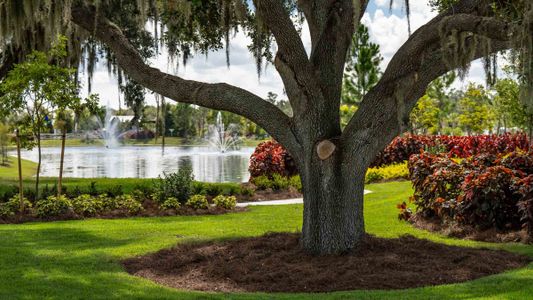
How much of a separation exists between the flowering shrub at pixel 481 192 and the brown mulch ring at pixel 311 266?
144cm

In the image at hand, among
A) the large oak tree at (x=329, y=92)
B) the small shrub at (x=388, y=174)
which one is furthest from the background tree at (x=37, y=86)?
the small shrub at (x=388, y=174)

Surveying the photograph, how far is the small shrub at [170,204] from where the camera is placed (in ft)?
40.3

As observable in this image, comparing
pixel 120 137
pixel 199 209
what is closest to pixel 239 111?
pixel 199 209

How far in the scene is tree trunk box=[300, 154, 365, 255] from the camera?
679 cm

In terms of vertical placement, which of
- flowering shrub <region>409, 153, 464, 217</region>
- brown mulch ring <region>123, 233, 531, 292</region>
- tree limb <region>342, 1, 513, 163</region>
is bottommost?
brown mulch ring <region>123, 233, 531, 292</region>

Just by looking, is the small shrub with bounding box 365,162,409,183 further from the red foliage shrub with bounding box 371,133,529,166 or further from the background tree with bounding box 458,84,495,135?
the background tree with bounding box 458,84,495,135

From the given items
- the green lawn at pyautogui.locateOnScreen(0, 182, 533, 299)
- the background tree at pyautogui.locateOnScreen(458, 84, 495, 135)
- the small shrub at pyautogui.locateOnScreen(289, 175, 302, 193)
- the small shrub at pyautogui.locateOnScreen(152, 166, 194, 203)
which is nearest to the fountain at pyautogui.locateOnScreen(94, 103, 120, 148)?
the background tree at pyautogui.locateOnScreen(458, 84, 495, 135)

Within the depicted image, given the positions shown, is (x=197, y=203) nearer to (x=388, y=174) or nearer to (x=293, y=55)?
(x=293, y=55)

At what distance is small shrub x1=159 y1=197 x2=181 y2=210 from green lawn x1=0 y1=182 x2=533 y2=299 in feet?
3.05

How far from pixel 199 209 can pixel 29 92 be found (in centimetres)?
408

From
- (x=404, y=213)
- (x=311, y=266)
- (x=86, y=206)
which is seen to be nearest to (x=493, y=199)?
(x=404, y=213)

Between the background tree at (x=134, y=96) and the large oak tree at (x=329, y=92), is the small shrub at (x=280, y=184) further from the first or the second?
the large oak tree at (x=329, y=92)

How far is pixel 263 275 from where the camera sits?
6.22 meters

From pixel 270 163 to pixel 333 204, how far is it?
11317mm
